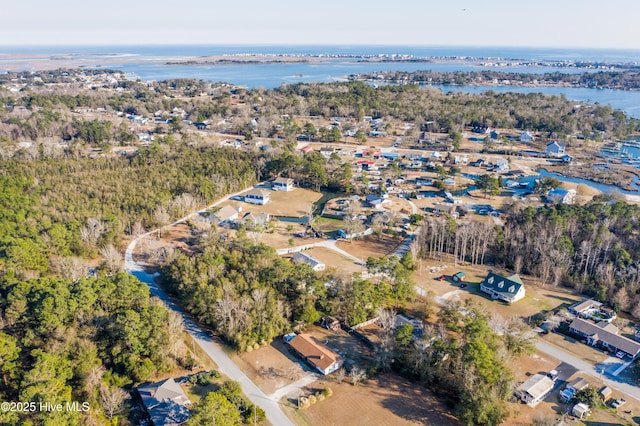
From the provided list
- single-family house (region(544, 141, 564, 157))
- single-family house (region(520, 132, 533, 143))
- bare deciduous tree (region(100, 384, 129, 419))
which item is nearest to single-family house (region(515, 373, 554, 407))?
bare deciduous tree (region(100, 384, 129, 419))

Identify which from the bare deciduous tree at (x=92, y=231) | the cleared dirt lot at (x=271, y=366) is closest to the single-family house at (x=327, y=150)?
the bare deciduous tree at (x=92, y=231)

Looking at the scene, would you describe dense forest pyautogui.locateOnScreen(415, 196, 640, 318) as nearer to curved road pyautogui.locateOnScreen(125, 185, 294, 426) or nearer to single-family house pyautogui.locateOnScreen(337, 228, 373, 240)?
single-family house pyautogui.locateOnScreen(337, 228, 373, 240)

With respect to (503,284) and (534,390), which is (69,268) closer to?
(534,390)

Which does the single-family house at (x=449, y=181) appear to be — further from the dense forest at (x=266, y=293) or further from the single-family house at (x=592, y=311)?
the single-family house at (x=592, y=311)

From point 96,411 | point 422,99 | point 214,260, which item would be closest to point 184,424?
point 96,411

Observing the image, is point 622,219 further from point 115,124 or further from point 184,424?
point 115,124
